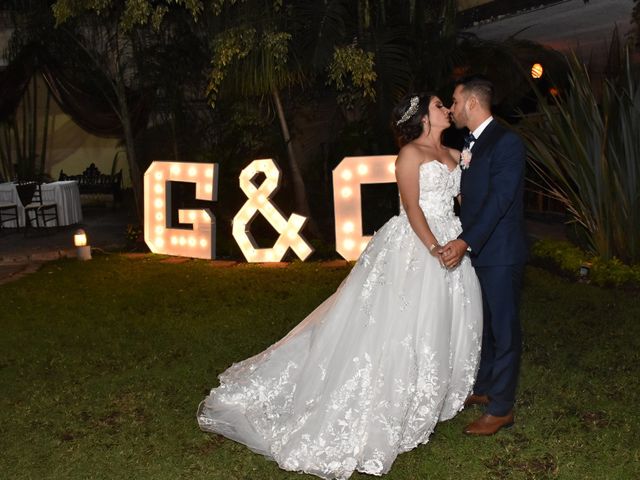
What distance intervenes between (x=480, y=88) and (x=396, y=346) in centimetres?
150

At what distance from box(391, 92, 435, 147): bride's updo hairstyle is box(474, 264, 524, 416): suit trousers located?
87 cm

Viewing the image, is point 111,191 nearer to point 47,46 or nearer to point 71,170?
point 71,170

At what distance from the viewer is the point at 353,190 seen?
10.2 m

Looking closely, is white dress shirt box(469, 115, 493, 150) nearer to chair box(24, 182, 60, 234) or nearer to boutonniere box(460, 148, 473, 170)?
boutonniere box(460, 148, 473, 170)

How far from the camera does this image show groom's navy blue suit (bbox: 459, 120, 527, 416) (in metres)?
4.56

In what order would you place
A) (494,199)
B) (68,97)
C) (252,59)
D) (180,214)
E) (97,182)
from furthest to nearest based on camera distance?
(97,182), (68,97), (180,214), (252,59), (494,199)

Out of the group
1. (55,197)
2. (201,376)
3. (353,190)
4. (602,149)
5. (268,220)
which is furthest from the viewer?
(55,197)

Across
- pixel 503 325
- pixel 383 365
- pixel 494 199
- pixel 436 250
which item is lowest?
pixel 383 365

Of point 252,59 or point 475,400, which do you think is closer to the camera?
point 475,400

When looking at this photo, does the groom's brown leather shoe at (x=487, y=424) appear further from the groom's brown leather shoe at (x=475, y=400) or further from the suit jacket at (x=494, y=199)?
the suit jacket at (x=494, y=199)

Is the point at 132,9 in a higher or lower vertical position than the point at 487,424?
higher

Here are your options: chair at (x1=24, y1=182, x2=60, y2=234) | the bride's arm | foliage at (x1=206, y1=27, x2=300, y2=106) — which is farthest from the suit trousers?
chair at (x1=24, y1=182, x2=60, y2=234)

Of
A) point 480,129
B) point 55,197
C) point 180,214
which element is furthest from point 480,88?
point 55,197

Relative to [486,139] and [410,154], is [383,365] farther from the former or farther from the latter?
[486,139]
